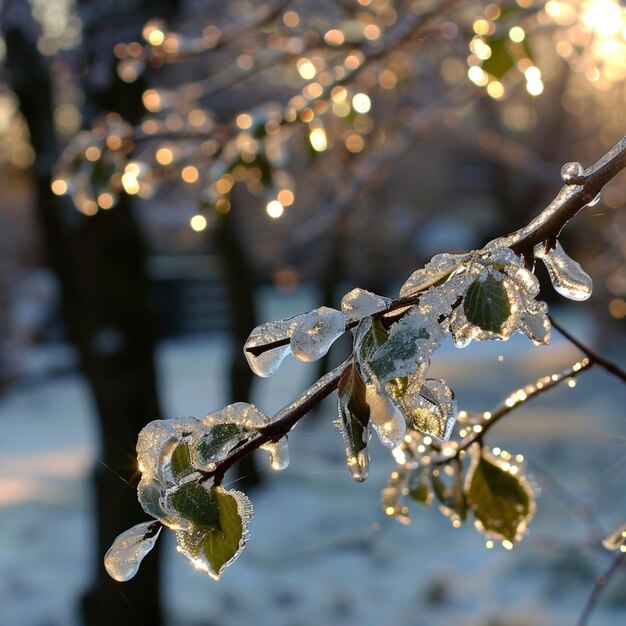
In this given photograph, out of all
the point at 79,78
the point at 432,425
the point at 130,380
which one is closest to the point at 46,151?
the point at 79,78

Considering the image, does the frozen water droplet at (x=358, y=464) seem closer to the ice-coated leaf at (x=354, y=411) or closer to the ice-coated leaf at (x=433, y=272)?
the ice-coated leaf at (x=354, y=411)

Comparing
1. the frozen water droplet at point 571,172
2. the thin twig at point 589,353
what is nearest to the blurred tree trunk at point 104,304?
the thin twig at point 589,353

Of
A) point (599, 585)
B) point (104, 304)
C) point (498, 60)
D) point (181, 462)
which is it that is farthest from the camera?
point (104, 304)

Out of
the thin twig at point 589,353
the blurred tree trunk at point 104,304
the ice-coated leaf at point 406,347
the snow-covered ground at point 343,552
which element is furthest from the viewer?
the snow-covered ground at point 343,552

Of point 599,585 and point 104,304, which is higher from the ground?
point 599,585

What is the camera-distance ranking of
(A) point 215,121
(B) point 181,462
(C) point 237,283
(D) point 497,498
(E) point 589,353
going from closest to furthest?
1. (B) point 181,462
2. (E) point 589,353
3. (D) point 497,498
4. (A) point 215,121
5. (C) point 237,283

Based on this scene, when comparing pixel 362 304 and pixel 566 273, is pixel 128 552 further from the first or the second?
pixel 566 273

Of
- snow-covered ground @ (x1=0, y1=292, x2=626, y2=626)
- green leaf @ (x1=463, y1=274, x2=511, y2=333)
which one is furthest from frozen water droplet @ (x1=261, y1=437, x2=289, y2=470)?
snow-covered ground @ (x1=0, y1=292, x2=626, y2=626)

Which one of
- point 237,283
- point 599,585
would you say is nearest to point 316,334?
point 599,585
